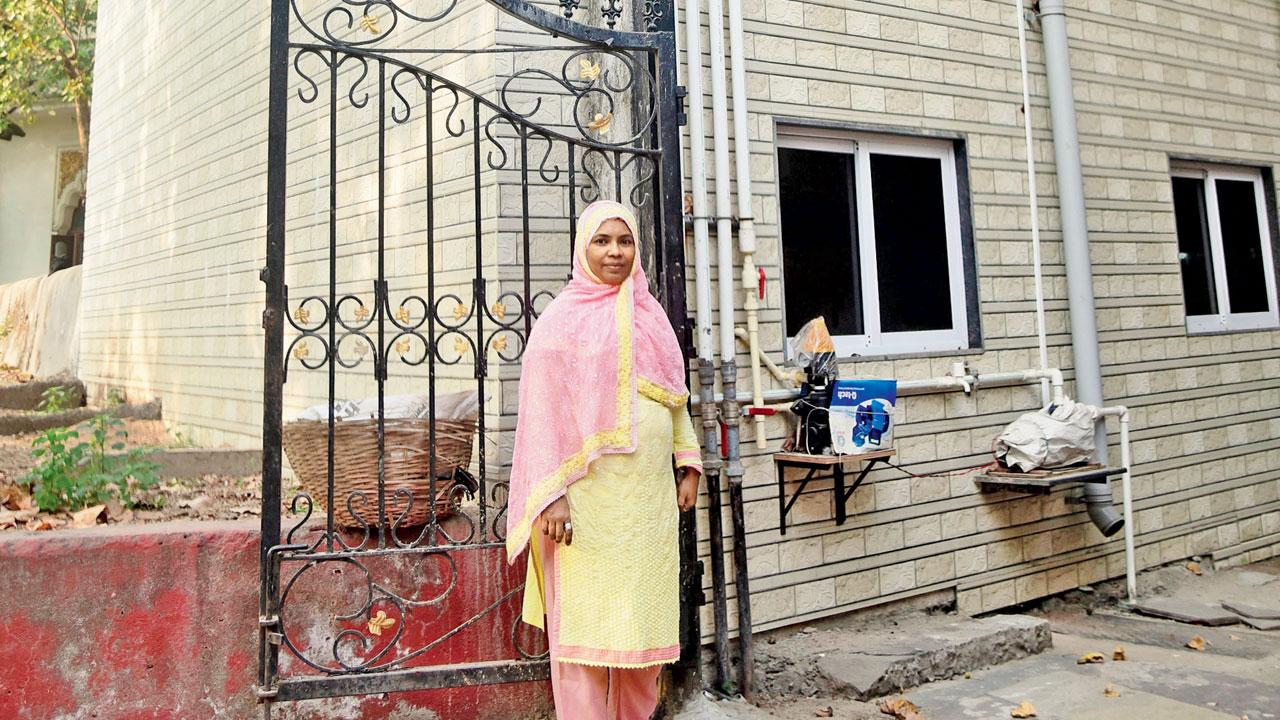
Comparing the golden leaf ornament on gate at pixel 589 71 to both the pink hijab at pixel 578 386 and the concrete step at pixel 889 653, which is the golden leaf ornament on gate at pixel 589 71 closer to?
the pink hijab at pixel 578 386

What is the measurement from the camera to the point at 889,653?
387cm

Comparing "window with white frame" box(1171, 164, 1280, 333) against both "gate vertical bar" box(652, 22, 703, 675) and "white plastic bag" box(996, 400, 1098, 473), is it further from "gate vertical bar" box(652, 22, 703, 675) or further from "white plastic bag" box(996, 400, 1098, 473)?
"gate vertical bar" box(652, 22, 703, 675)

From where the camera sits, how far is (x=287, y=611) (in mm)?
3113

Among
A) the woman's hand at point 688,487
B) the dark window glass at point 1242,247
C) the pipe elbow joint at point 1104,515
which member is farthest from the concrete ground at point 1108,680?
the dark window glass at point 1242,247

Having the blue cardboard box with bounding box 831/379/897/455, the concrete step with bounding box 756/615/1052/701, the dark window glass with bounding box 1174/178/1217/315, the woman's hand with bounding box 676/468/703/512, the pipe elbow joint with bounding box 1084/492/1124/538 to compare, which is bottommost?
the concrete step with bounding box 756/615/1052/701

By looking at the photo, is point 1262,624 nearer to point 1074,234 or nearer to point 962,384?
point 962,384

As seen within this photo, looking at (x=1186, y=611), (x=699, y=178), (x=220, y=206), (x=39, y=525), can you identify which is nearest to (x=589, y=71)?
(x=699, y=178)

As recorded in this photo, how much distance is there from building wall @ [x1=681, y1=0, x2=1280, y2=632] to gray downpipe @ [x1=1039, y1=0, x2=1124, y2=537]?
0.24 ft

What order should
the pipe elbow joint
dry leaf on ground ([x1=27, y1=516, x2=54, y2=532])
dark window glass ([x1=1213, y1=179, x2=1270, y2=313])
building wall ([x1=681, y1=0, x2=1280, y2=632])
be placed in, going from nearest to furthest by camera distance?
dry leaf on ground ([x1=27, y1=516, x2=54, y2=532])
building wall ([x1=681, y1=0, x2=1280, y2=632])
the pipe elbow joint
dark window glass ([x1=1213, y1=179, x2=1270, y2=313])

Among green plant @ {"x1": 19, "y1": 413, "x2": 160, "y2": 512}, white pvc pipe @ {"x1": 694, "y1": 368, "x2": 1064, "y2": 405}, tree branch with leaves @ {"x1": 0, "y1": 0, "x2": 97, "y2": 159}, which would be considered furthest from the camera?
tree branch with leaves @ {"x1": 0, "y1": 0, "x2": 97, "y2": 159}

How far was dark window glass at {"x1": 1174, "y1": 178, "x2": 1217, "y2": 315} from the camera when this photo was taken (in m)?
6.01

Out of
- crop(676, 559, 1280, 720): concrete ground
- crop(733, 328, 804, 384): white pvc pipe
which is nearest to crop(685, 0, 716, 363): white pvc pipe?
crop(733, 328, 804, 384): white pvc pipe

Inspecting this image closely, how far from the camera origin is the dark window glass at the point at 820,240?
4.35 m

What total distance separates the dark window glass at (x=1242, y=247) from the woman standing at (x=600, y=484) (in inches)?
209
